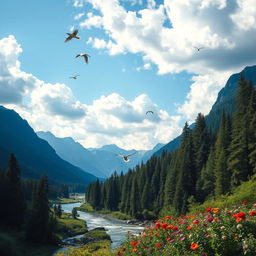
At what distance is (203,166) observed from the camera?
65.8 meters

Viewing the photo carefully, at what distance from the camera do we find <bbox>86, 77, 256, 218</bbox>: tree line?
49094 millimetres

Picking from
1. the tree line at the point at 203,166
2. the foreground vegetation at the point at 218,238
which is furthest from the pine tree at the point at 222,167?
the foreground vegetation at the point at 218,238

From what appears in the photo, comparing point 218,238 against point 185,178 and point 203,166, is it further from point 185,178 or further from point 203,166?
point 185,178

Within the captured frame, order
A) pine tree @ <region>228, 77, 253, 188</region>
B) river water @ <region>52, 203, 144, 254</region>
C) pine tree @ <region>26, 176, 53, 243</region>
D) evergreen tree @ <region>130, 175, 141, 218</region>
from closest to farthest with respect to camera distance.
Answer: pine tree @ <region>228, 77, 253, 188</region> → pine tree @ <region>26, 176, 53, 243</region> → river water @ <region>52, 203, 144, 254</region> → evergreen tree @ <region>130, 175, 141, 218</region>

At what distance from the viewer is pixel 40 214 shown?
178ft

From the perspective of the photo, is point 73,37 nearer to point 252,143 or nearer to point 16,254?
point 16,254

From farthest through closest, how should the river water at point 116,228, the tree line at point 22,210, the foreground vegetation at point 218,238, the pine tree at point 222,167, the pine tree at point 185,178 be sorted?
1. the pine tree at point 185,178
2. the river water at point 116,228
3. the tree line at point 22,210
4. the pine tree at point 222,167
5. the foreground vegetation at point 218,238

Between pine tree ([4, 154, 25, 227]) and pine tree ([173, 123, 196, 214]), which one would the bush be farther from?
pine tree ([173, 123, 196, 214])

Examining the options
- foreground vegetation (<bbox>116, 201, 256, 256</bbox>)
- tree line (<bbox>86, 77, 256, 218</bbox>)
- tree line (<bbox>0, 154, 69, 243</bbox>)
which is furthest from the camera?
tree line (<bbox>0, 154, 69, 243</bbox>)

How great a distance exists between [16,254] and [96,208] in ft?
337

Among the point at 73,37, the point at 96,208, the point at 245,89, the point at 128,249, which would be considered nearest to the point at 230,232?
the point at 128,249

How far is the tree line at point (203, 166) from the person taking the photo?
1933 inches

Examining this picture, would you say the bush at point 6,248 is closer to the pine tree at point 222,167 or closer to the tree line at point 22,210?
the tree line at point 22,210

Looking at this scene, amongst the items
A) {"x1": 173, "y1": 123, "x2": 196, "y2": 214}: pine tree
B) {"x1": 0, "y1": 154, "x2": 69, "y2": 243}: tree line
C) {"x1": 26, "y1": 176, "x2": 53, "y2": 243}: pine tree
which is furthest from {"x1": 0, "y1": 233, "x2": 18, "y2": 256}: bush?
{"x1": 173, "y1": 123, "x2": 196, "y2": 214}: pine tree
